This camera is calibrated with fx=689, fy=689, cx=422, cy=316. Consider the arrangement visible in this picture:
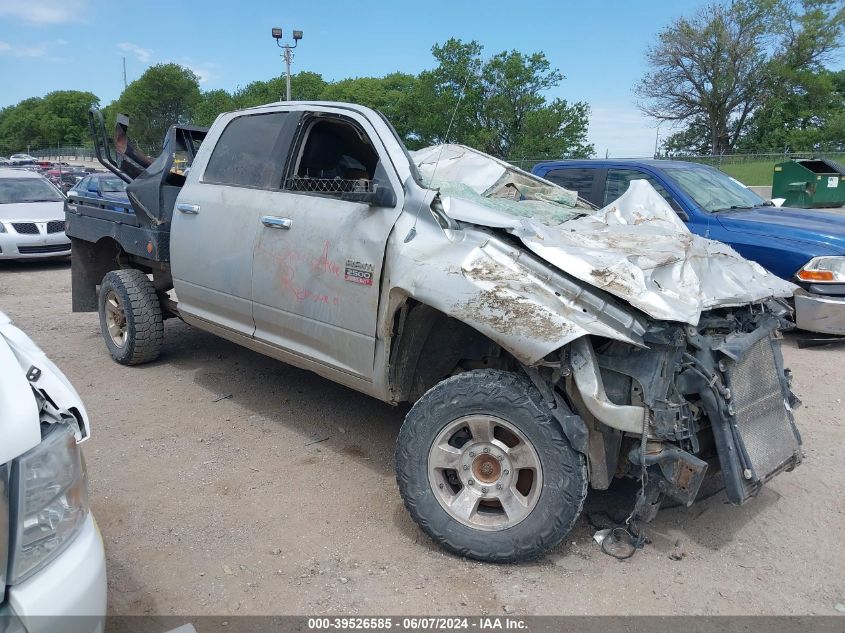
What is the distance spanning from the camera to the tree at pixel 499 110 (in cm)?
1544

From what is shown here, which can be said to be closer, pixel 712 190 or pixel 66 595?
pixel 66 595

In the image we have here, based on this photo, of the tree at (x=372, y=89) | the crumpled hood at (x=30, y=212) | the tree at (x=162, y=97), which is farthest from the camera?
the tree at (x=162, y=97)

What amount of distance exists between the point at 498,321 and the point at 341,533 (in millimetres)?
1368

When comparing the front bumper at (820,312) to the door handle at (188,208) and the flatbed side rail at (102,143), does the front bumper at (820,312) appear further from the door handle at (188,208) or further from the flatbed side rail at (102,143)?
the flatbed side rail at (102,143)

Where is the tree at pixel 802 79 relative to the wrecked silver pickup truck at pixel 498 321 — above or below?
above

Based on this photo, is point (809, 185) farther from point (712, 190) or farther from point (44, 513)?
point (44, 513)

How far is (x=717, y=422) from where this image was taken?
9.86 feet

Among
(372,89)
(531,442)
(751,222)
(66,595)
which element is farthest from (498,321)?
(372,89)

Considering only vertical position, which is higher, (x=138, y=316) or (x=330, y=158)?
(x=330, y=158)

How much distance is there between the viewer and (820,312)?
20.7 ft

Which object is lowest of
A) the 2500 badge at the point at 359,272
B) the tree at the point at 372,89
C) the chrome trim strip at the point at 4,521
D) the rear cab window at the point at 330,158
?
the chrome trim strip at the point at 4,521

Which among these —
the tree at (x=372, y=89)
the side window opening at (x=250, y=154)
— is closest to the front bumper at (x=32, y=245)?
the side window opening at (x=250, y=154)

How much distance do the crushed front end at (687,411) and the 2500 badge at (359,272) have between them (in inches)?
49.1

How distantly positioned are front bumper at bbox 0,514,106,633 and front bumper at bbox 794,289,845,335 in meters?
6.17
